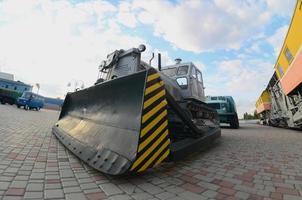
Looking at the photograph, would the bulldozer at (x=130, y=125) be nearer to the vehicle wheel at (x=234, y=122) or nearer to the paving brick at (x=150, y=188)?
the paving brick at (x=150, y=188)

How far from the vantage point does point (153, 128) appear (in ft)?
8.63

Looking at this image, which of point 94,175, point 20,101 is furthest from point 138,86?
point 20,101

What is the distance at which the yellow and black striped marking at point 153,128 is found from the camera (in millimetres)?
2443

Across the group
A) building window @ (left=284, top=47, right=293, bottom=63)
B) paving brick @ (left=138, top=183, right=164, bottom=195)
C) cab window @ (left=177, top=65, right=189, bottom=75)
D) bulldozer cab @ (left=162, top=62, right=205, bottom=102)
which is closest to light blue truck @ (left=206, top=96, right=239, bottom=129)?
building window @ (left=284, top=47, right=293, bottom=63)

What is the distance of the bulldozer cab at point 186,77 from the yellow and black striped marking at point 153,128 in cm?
286

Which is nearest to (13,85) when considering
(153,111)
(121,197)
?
(153,111)

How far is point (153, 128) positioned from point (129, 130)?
0.33 m

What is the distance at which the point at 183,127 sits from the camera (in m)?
4.01

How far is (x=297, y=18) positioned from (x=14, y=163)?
26.5ft

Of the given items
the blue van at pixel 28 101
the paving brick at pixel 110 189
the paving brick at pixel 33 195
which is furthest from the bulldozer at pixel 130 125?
the blue van at pixel 28 101

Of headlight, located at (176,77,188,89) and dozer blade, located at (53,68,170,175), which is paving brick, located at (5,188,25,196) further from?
headlight, located at (176,77,188,89)

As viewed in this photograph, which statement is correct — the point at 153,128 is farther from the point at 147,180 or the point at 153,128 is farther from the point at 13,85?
the point at 13,85

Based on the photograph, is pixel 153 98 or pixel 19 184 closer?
pixel 19 184

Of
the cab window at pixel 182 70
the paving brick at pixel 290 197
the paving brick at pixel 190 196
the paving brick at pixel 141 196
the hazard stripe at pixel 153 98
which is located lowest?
the paving brick at pixel 290 197
